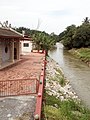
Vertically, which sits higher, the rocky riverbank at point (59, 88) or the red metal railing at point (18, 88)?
the red metal railing at point (18, 88)

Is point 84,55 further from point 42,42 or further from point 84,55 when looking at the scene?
point 42,42

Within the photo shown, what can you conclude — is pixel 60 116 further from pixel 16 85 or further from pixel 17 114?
pixel 16 85

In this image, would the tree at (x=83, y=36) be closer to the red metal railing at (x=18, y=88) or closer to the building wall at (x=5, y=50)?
the building wall at (x=5, y=50)

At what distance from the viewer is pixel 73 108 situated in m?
12.1

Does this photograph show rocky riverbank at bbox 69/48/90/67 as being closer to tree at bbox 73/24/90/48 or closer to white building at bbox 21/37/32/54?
tree at bbox 73/24/90/48

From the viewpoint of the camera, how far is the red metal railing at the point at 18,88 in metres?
11.9

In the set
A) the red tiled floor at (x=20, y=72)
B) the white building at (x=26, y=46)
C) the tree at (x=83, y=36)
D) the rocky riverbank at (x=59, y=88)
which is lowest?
the rocky riverbank at (x=59, y=88)

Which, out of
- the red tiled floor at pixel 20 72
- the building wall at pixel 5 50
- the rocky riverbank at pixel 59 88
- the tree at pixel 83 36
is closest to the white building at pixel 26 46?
the building wall at pixel 5 50

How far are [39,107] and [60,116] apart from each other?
132 cm

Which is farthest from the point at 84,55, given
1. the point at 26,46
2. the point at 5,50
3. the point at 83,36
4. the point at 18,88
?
the point at 18,88

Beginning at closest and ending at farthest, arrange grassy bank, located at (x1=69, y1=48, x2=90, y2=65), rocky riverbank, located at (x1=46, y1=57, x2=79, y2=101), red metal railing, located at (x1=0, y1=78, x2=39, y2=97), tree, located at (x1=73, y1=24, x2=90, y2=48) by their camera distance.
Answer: red metal railing, located at (x1=0, y1=78, x2=39, y2=97) → rocky riverbank, located at (x1=46, y1=57, x2=79, y2=101) → grassy bank, located at (x1=69, y1=48, x2=90, y2=65) → tree, located at (x1=73, y1=24, x2=90, y2=48)

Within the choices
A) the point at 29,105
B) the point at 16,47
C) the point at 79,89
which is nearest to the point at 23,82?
the point at 29,105

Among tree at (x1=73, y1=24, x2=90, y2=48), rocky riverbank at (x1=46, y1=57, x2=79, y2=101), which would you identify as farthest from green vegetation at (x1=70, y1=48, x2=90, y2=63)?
rocky riverbank at (x1=46, y1=57, x2=79, y2=101)

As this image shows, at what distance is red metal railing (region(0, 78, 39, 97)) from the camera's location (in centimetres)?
1191
